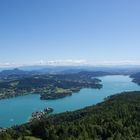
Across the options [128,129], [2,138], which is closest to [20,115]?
[128,129]

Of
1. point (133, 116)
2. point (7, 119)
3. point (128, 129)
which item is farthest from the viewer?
point (7, 119)

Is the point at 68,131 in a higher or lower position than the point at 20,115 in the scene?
higher

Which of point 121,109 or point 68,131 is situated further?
point 121,109

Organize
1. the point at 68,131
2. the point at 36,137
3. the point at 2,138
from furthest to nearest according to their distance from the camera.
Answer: the point at 68,131
the point at 36,137
the point at 2,138

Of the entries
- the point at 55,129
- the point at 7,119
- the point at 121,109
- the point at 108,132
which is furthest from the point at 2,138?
the point at 7,119

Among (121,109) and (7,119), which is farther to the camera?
(7,119)

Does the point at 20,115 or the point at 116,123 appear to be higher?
the point at 116,123

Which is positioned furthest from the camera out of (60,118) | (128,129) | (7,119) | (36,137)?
(7,119)

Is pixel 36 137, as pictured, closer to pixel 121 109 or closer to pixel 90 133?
pixel 90 133

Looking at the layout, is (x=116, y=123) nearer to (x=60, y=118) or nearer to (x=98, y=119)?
(x=98, y=119)
